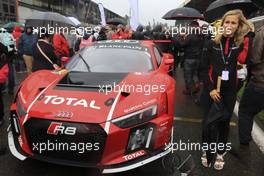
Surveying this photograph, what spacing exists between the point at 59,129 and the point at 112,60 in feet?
6.26

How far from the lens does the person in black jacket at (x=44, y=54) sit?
5.91 meters

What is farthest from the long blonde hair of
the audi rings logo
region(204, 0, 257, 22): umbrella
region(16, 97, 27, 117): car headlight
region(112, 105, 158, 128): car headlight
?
region(204, 0, 257, 22): umbrella

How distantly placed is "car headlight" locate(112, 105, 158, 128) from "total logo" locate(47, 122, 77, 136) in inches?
16.5

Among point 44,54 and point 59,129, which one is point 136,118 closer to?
point 59,129

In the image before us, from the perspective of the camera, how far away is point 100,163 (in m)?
3.07

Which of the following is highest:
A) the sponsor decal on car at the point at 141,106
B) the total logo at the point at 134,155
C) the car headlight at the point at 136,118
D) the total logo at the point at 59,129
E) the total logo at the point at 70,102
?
the total logo at the point at 70,102

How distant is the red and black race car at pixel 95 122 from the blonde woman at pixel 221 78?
1.65 feet

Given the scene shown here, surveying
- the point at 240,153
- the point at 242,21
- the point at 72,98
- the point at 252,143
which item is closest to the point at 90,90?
the point at 72,98

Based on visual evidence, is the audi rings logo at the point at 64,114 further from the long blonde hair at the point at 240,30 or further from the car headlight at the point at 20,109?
the long blonde hair at the point at 240,30

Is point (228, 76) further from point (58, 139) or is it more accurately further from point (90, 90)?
point (58, 139)

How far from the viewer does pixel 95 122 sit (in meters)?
3.08

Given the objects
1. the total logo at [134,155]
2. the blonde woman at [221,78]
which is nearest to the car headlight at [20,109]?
the total logo at [134,155]

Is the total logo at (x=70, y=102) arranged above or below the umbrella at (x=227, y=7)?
below

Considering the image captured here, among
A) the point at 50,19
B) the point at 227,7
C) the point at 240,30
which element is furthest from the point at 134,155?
the point at 50,19
